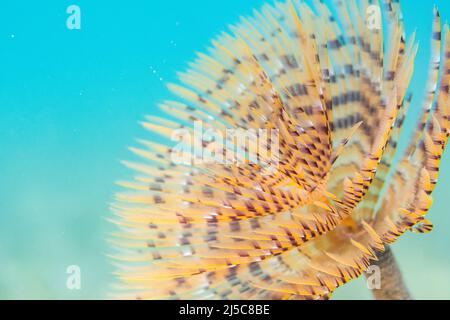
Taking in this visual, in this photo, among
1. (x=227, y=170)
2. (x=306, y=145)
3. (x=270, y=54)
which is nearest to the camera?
(x=306, y=145)

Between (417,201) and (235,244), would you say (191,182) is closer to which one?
(235,244)

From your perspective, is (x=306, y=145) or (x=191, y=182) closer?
(x=306, y=145)

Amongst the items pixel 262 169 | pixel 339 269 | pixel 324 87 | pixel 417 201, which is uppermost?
pixel 324 87

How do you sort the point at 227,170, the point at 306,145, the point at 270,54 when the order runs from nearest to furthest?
the point at 306,145 → the point at 227,170 → the point at 270,54

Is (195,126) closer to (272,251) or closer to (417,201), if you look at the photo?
(272,251)

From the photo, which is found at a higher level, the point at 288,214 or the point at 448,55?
the point at 448,55

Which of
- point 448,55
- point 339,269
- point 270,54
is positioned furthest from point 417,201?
point 270,54
